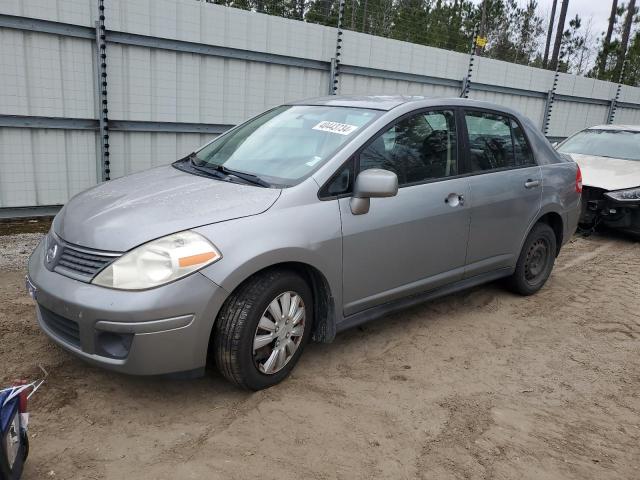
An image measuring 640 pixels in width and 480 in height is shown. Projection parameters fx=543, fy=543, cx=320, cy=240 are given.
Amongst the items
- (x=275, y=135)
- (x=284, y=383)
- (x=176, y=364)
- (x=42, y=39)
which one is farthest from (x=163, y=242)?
(x=42, y=39)

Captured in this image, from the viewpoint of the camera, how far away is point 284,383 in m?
3.17

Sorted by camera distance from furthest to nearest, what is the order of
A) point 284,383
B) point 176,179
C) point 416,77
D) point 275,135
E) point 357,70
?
1. point 416,77
2. point 357,70
3. point 275,135
4. point 176,179
5. point 284,383

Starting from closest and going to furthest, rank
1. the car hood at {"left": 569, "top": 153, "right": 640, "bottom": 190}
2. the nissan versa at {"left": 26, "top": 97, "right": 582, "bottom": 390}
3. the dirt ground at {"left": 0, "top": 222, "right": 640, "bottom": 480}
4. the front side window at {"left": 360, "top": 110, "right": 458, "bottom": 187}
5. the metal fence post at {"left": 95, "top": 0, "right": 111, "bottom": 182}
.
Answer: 1. the dirt ground at {"left": 0, "top": 222, "right": 640, "bottom": 480}
2. the nissan versa at {"left": 26, "top": 97, "right": 582, "bottom": 390}
3. the front side window at {"left": 360, "top": 110, "right": 458, "bottom": 187}
4. the metal fence post at {"left": 95, "top": 0, "right": 111, "bottom": 182}
5. the car hood at {"left": 569, "top": 153, "right": 640, "bottom": 190}

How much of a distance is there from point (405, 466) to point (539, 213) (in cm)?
280

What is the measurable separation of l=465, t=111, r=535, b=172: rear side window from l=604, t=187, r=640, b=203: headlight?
2.99 m

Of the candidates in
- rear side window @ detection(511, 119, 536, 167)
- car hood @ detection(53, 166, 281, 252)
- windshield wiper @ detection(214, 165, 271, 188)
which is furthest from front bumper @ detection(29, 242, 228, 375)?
rear side window @ detection(511, 119, 536, 167)

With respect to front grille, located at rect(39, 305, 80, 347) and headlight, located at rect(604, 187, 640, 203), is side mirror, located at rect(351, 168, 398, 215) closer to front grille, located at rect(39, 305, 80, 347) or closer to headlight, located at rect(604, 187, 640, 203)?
front grille, located at rect(39, 305, 80, 347)

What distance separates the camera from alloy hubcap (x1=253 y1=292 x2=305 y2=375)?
291cm

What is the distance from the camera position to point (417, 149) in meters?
3.73

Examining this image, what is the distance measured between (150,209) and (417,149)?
72.4 inches

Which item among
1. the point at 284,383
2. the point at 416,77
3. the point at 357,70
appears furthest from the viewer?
the point at 416,77

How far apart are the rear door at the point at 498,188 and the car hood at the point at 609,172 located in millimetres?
3063

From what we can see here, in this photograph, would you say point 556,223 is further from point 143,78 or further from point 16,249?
point 16,249

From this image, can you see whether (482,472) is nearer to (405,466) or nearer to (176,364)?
(405,466)
